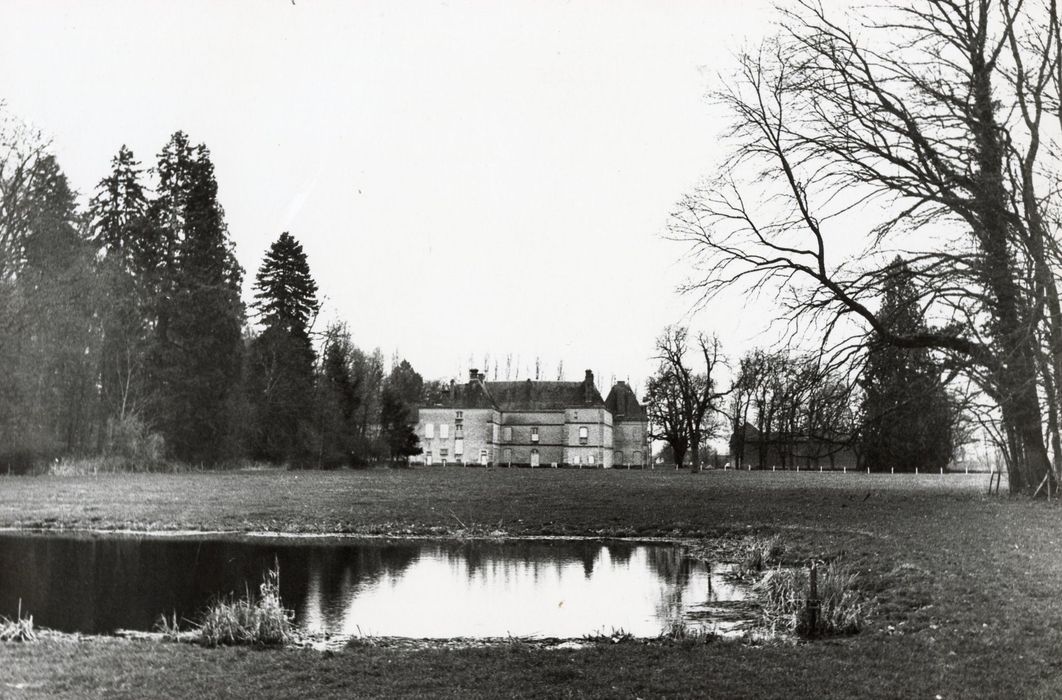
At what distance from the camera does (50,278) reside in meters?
38.5

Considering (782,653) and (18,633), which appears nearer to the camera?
(782,653)

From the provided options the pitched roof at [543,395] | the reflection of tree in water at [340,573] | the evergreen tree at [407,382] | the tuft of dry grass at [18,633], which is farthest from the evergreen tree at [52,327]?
the evergreen tree at [407,382]

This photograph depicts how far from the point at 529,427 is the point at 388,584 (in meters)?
82.3

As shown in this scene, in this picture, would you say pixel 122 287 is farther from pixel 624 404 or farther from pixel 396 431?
pixel 624 404

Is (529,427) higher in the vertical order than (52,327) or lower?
lower

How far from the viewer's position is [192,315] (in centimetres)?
4853

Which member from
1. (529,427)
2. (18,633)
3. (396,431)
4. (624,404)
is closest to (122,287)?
(396,431)

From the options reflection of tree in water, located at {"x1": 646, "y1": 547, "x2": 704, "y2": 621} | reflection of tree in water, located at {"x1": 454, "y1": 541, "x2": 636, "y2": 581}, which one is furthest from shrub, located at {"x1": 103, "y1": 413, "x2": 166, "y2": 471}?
reflection of tree in water, located at {"x1": 646, "y1": 547, "x2": 704, "y2": 621}

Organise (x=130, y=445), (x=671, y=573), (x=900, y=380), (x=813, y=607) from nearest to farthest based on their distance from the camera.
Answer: (x=813, y=607) < (x=671, y=573) < (x=900, y=380) < (x=130, y=445)

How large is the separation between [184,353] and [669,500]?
95.8 feet

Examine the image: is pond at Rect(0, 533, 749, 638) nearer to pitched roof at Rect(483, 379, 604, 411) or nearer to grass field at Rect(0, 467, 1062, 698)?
grass field at Rect(0, 467, 1062, 698)

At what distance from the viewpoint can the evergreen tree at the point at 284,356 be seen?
57812 millimetres

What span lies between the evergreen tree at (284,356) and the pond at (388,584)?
36.1 meters

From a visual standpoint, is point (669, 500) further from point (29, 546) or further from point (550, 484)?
point (29, 546)
